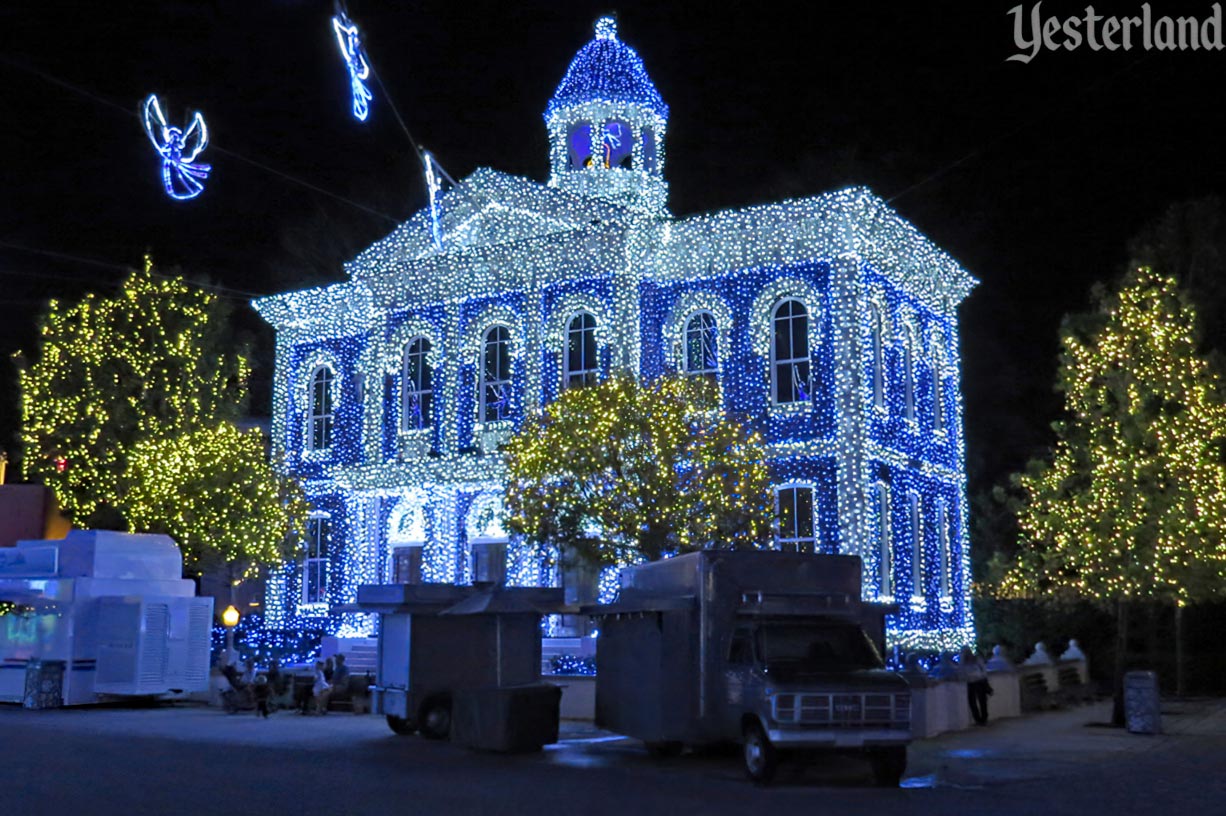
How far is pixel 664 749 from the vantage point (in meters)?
17.7

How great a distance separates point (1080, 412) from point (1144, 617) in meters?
7.92

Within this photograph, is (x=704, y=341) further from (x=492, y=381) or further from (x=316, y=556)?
(x=316, y=556)

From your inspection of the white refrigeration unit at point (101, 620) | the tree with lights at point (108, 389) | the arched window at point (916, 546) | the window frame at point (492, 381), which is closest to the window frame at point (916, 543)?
the arched window at point (916, 546)


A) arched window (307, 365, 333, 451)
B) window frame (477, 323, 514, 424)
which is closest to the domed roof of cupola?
window frame (477, 323, 514, 424)

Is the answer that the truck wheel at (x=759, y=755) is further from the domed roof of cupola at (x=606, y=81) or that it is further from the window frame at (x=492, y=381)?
the domed roof of cupola at (x=606, y=81)

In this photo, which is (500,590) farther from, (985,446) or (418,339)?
(985,446)

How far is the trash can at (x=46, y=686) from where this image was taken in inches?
1006

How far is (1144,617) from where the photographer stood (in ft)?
103

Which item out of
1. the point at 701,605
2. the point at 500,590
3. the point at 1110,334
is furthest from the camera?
the point at 1110,334

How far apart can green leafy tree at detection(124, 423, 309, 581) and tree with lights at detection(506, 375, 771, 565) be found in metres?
11.0

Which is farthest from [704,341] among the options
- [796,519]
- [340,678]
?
[340,678]

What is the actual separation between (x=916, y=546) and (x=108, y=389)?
933 inches

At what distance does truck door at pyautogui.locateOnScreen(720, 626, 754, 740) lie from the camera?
15.5 metres

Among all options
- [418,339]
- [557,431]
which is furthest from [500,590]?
[418,339]
